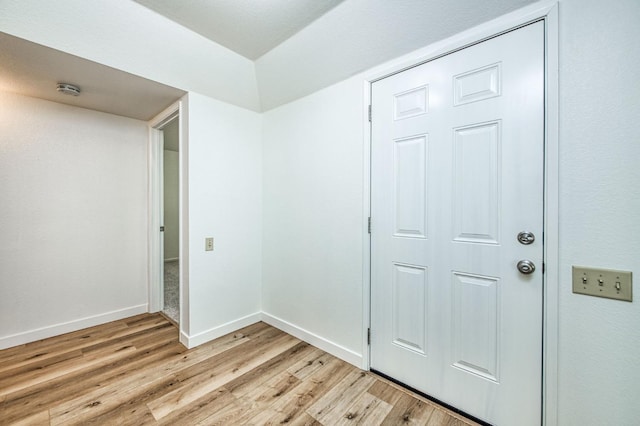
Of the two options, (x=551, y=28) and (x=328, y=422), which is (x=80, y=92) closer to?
(x=328, y=422)

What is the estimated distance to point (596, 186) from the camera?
1.10m

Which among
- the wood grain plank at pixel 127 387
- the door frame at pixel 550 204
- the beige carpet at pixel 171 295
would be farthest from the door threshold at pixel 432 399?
the beige carpet at pixel 171 295

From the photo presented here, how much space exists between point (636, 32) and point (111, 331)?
4078 millimetres

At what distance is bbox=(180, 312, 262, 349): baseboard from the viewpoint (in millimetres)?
2166

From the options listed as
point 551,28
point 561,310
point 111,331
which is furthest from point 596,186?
point 111,331

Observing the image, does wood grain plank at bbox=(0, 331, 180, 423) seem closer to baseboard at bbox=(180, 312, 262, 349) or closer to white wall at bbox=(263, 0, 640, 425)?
baseboard at bbox=(180, 312, 262, 349)

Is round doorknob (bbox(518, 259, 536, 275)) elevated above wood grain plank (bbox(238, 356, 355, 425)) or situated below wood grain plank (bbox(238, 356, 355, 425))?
above

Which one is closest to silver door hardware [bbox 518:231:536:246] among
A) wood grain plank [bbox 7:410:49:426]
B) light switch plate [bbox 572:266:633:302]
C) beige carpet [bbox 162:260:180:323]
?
light switch plate [bbox 572:266:633:302]

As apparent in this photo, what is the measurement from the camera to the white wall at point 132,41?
1.40 m

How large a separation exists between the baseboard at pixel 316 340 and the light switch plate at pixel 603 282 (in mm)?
1373

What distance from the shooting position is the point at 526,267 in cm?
125

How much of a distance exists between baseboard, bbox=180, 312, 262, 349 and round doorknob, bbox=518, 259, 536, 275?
2323 mm

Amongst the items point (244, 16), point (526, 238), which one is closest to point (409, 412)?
point (526, 238)

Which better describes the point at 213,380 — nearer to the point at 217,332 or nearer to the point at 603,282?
the point at 217,332
